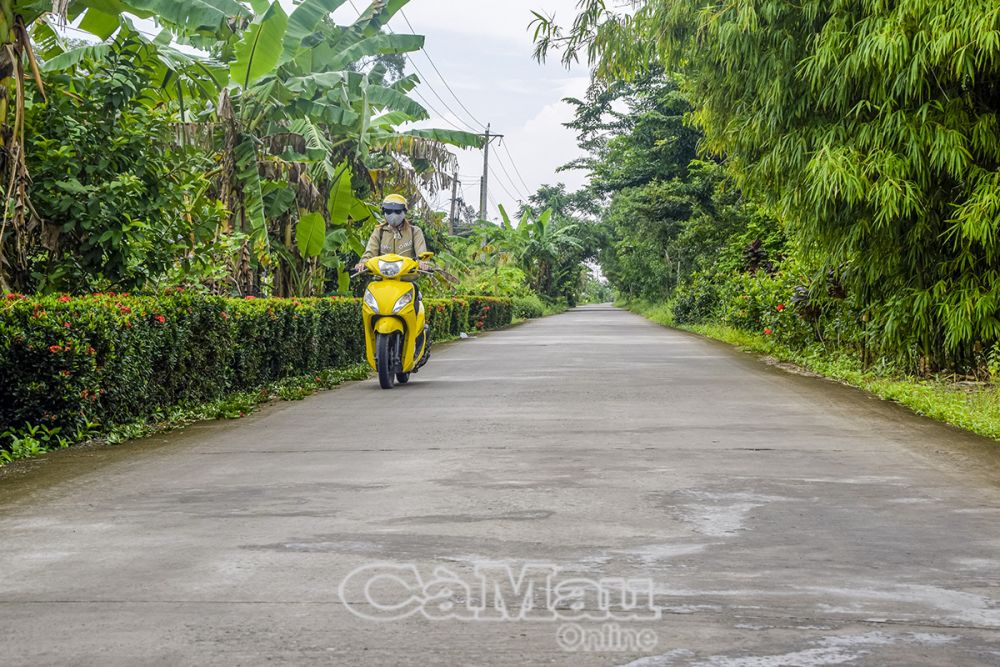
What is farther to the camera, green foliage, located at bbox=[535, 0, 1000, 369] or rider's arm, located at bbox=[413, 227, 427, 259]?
rider's arm, located at bbox=[413, 227, 427, 259]

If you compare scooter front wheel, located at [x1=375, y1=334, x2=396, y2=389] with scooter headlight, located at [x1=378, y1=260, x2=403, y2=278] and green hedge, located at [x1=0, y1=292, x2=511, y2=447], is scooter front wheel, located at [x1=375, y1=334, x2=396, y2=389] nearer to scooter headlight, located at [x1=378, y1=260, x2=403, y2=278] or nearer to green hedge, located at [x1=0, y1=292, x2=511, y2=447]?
scooter headlight, located at [x1=378, y1=260, x2=403, y2=278]

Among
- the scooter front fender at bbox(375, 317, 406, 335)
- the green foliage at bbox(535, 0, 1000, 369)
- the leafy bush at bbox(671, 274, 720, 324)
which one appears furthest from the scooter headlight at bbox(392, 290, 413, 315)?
the leafy bush at bbox(671, 274, 720, 324)

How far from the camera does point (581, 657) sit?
4016 millimetres

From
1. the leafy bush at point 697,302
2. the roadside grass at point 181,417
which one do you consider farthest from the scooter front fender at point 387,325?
the leafy bush at point 697,302

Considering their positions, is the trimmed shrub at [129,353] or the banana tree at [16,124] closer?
the trimmed shrub at [129,353]

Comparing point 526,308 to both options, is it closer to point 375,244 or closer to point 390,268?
point 375,244

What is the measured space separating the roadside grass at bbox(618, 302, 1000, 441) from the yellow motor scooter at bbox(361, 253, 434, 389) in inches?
217

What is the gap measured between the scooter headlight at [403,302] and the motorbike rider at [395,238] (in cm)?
68

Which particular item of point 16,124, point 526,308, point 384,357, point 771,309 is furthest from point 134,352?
point 526,308

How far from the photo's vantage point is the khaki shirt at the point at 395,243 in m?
14.9

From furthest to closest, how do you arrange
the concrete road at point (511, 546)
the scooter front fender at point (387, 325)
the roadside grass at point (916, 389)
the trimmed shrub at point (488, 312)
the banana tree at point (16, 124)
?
the trimmed shrub at point (488, 312), the scooter front fender at point (387, 325), the banana tree at point (16, 124), the roadside grass at point (916, 389), the concrete road at point (511, 546)

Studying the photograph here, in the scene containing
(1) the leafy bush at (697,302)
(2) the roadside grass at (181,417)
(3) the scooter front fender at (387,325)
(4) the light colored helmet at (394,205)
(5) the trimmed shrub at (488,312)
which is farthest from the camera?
(1) the leafy bush at (697,302)

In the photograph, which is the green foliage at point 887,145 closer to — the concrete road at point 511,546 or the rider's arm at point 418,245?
the concrete road at point 511,546

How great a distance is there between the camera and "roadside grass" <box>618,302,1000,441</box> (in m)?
10.6
